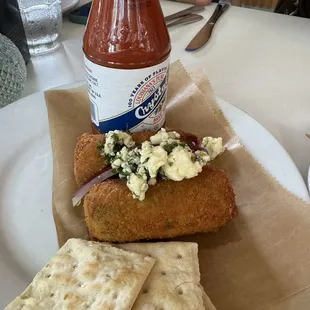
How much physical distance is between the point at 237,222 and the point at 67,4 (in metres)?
1.07

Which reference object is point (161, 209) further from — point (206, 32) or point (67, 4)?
point (67, 4)

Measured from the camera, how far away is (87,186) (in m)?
0.85

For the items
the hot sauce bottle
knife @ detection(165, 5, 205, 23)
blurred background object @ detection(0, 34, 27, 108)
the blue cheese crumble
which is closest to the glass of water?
blurred background object @ detection(0, 34, 27, 108)

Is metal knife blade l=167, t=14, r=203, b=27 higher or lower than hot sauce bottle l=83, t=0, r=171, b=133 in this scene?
lower

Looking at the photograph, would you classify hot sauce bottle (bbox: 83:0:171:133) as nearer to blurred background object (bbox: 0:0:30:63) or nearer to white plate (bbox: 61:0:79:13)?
blurred background object (bbox: 0:0:30:63)

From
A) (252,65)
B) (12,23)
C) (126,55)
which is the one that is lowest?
(252,65)

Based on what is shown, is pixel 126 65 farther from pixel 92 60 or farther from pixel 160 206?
pixel 160 206

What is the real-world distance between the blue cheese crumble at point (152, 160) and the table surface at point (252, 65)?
0.32 m

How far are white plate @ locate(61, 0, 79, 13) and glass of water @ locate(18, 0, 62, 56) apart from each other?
132 mm

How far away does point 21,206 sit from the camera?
2.92 ft

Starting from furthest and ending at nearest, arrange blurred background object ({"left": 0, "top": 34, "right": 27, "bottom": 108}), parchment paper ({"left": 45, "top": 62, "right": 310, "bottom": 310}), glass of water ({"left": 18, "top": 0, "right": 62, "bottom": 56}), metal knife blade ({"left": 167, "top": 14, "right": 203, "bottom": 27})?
metal knife blade ({"left": 167, "top": 14, "right": 203, "bottom": 27}), glass of water ({"left": 18, "top": 0, "right": 62, "bottom": 56}), blurred background object ({"left": 0, "top": 34, "right": 27, "bottom": 108}), parchment paper ({"left": 45, "top": 62, "right": 310, "bottom": 310})

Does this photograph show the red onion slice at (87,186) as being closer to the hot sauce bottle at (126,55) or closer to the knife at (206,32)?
the hot sauce bottle at (126,55)

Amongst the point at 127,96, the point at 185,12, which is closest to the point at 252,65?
the point at 185,12

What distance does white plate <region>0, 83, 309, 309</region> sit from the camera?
2.61 feet
